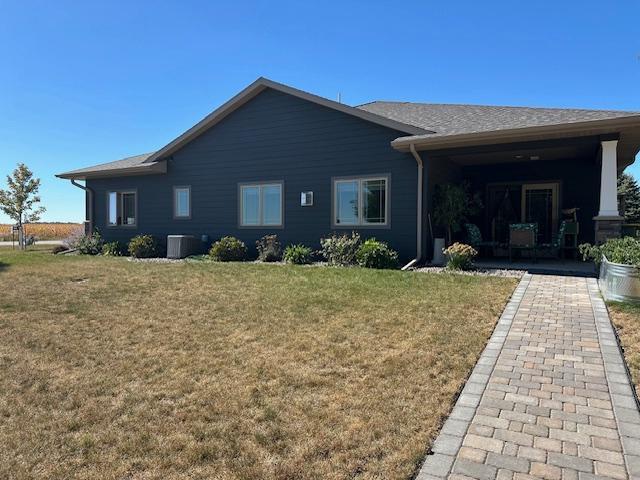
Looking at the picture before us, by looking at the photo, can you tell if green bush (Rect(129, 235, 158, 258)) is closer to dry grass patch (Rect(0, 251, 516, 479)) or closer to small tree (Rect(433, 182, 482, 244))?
dry grass patch (Rect(0, 251, 516, 479))

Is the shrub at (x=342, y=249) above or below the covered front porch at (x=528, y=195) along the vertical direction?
below

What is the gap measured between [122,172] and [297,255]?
769 cm

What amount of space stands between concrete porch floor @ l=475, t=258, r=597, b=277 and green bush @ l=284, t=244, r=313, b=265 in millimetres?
3973

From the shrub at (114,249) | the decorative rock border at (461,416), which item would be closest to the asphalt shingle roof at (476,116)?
the decorative rock border at (461,416)

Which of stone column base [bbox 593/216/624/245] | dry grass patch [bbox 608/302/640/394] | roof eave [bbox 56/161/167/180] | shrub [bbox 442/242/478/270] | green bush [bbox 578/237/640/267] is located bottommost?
dry grass patch [bbox 608/302/640/394]

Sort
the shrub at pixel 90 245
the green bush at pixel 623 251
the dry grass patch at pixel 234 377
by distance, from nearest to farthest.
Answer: the dry grass patch at pixel 234 377
the green bush at pixel 623 251
the shrub at pixel 90 245

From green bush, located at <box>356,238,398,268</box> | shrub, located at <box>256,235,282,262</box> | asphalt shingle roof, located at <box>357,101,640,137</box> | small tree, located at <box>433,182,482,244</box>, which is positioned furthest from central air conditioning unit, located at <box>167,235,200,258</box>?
small tree, located at <box>433,182,482,244</box>

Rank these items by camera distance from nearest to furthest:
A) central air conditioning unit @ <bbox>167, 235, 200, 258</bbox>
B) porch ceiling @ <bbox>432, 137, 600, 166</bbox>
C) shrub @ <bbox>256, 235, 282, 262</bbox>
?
porch ceiling @ <bbox>432, 137, 600, 166</bbox>, shrub @ <bbox>256, 235, 282, 262</bbox>, central air conditioning unit @ <bbox>167, 235, 200, 258</bbox>

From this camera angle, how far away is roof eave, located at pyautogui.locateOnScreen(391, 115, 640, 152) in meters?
7.77

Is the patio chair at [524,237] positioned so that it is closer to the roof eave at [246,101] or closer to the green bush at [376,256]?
the green bush at [376,256]

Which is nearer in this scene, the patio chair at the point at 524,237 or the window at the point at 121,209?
the patio chair at the point at 524,237

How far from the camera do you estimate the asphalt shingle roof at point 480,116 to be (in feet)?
27.9

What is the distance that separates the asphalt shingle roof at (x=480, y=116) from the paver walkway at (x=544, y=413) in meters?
5.11

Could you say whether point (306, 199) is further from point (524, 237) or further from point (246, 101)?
point (524, 237)
